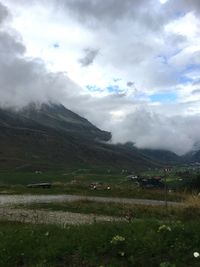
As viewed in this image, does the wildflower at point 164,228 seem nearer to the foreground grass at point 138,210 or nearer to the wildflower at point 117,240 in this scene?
the wildflower at point 117,240

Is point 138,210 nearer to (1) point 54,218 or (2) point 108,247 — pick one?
(1) point 54,218

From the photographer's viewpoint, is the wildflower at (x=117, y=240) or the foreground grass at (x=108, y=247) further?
the wildflower at (x=117, y=240)

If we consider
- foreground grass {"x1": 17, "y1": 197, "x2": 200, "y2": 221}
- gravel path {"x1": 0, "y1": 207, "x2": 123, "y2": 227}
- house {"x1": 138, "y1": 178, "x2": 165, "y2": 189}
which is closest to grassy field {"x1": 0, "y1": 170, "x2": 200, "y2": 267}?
gravel path {"x1": 0, "y1": 207, "x2": 123, "y2": 227}

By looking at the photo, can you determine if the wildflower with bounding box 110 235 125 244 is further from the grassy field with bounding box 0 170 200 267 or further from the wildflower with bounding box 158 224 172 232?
the wildflower with bounding box 158 224 172 232

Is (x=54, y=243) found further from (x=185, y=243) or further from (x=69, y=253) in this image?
(x=185, y=243)

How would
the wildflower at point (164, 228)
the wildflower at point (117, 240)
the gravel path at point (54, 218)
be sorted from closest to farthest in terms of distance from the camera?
the wildflower at point (117, 240)
the wildflower at point (164, 228)
the gravel path at point (54, 218)

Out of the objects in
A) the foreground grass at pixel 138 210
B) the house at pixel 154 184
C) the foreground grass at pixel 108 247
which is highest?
the house at pixel 154 184

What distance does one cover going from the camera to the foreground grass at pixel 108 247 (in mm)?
16609

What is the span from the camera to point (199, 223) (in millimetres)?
20141

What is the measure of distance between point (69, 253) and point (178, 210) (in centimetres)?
2046

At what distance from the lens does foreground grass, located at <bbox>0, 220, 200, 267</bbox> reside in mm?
16609

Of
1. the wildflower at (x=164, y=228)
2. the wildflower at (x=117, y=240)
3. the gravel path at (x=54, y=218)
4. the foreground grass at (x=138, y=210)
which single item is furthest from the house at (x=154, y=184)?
the wildflower at (x=117, y=240)

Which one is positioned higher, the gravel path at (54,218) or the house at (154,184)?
the house at (154,184)

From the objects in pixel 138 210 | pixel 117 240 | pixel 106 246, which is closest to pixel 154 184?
pixel 138 210
